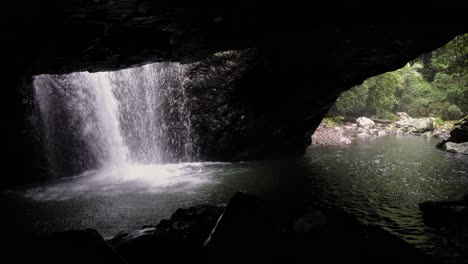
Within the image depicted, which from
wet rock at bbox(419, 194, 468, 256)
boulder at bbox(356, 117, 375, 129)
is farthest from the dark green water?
boulder at bbox(356, 117, 375, 129)

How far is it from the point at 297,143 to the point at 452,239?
12.6 meters

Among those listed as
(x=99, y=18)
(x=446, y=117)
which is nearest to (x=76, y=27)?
(x=99, y=18)

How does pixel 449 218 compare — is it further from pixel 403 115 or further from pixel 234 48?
pixel 403 115

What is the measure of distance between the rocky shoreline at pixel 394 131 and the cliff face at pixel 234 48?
971cm

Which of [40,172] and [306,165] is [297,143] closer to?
[306,165]

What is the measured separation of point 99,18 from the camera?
6.08 meters

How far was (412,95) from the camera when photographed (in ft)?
173

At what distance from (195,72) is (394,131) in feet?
113

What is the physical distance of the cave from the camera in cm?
608

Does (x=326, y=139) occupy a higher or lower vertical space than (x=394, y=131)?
higher

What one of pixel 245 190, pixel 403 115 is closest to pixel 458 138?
pixel 245 190

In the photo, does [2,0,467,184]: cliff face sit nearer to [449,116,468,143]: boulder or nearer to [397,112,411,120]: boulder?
[449,116,468,143]: boulder

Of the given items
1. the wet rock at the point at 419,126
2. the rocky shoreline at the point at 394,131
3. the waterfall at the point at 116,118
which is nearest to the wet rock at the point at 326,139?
the rocky shoreline at the point at 394,131

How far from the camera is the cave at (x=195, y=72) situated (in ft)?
19.9
